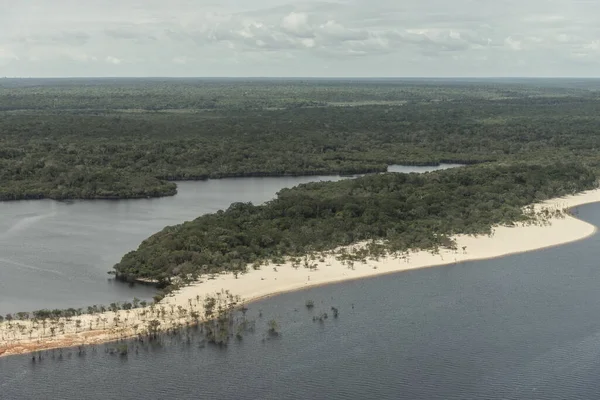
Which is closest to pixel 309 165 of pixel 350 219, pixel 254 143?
pixel 254 143

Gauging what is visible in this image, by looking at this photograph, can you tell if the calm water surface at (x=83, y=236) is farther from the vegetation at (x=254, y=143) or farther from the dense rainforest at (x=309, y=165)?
the vegetation at (x=254, y=143)

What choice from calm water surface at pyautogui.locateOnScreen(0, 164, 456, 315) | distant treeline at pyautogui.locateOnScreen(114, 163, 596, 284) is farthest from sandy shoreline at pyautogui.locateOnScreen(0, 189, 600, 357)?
calm water surface at pyautogui.locateOnScreen(0, 164, 456, 315)

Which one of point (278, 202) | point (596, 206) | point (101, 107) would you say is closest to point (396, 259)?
point (278, 202)

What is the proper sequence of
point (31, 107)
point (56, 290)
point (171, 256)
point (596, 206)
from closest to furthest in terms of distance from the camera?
point (56, 290) → point (171, 256) → point (596, 206) → point (31, 107)

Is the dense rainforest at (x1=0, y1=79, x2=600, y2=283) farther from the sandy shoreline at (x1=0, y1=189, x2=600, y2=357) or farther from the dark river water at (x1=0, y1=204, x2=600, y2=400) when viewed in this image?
the dark river water at (x1=0, y1=204, x2=600, y2=400)

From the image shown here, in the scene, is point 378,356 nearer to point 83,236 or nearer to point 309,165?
point 83,236

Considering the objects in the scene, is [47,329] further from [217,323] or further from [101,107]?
[101,107]
